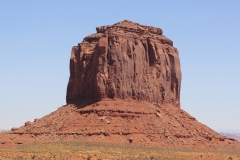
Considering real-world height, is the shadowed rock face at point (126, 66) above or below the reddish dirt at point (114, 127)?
above

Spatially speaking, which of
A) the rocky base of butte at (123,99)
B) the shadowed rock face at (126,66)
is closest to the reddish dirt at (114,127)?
the rocky base of butte at (123,99)

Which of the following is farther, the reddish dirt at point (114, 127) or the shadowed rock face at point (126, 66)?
the shadowed rock face at point (126, 66)

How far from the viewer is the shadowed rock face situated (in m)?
86.4

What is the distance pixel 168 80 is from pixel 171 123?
40.2ft

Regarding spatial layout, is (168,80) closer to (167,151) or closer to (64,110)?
(64,110)

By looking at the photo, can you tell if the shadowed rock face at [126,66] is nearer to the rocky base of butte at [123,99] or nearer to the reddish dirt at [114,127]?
the rocky base of butte at [123,99]

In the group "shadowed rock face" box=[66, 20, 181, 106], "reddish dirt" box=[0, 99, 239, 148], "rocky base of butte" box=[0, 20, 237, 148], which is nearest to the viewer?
"reddish dirt" box=[0, 99, 239, 148]

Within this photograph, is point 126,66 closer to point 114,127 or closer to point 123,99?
point 123,99

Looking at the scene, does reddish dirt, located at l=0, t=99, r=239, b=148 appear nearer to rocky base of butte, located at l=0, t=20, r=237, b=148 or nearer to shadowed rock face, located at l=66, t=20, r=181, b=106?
rocky base of butte, located at l=0, t=20, r=237, b=148

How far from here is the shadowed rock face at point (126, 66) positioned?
86.4 m

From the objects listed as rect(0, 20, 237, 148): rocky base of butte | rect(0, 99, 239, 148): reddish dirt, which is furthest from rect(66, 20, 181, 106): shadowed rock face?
rect(0, 99, 239, 148): reddish dirt

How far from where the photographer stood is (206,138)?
89.7 metres

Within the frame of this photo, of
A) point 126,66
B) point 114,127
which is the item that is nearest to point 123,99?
point 126,66

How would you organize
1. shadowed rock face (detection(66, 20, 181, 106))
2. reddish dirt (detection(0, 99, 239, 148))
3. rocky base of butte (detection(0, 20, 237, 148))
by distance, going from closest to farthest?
reddish dirt (detection(0, 99, 239, 148)), rocky base of butte (detection(0, 20, 237, 148)), shadowed rock face (detection(66, 20, 181, 106))
